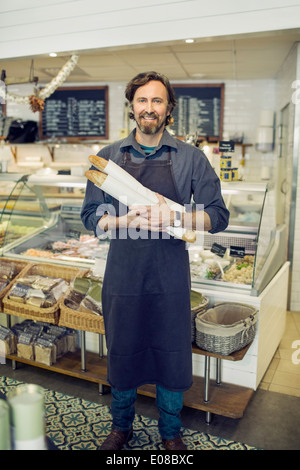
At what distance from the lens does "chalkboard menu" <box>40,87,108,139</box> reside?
25.5 feet

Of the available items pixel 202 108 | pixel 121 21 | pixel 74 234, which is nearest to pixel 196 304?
Answer: pixel 74 234

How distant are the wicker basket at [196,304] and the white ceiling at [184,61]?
2411mm

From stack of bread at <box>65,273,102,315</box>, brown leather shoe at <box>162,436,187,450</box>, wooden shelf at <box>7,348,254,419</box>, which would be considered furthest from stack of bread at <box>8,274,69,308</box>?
brown leather shoe at <box>162,436,187,450</box>


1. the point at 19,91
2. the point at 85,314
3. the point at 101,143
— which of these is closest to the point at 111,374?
the point at 85,314

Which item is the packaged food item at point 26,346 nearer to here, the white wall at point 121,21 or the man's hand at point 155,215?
the man's hand at point 155,215

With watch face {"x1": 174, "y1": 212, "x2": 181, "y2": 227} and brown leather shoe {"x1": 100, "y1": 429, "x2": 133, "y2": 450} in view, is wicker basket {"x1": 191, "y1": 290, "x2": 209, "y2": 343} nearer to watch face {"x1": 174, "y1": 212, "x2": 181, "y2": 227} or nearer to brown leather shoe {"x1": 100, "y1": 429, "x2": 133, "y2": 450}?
brown leather shoe {"x1": 100, "y1": 429, "x2": 133, "y2": 450}

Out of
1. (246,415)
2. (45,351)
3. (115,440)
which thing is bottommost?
(246,415)

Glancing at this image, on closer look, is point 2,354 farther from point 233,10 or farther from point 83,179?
point 233,10

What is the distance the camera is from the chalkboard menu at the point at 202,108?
→ 719cm

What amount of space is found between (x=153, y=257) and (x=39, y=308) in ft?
4.16

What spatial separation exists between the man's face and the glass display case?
120 centimetres

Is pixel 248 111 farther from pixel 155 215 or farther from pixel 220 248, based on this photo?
pixel 155 215

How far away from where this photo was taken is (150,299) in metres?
2.26

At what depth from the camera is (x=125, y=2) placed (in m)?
3.92
